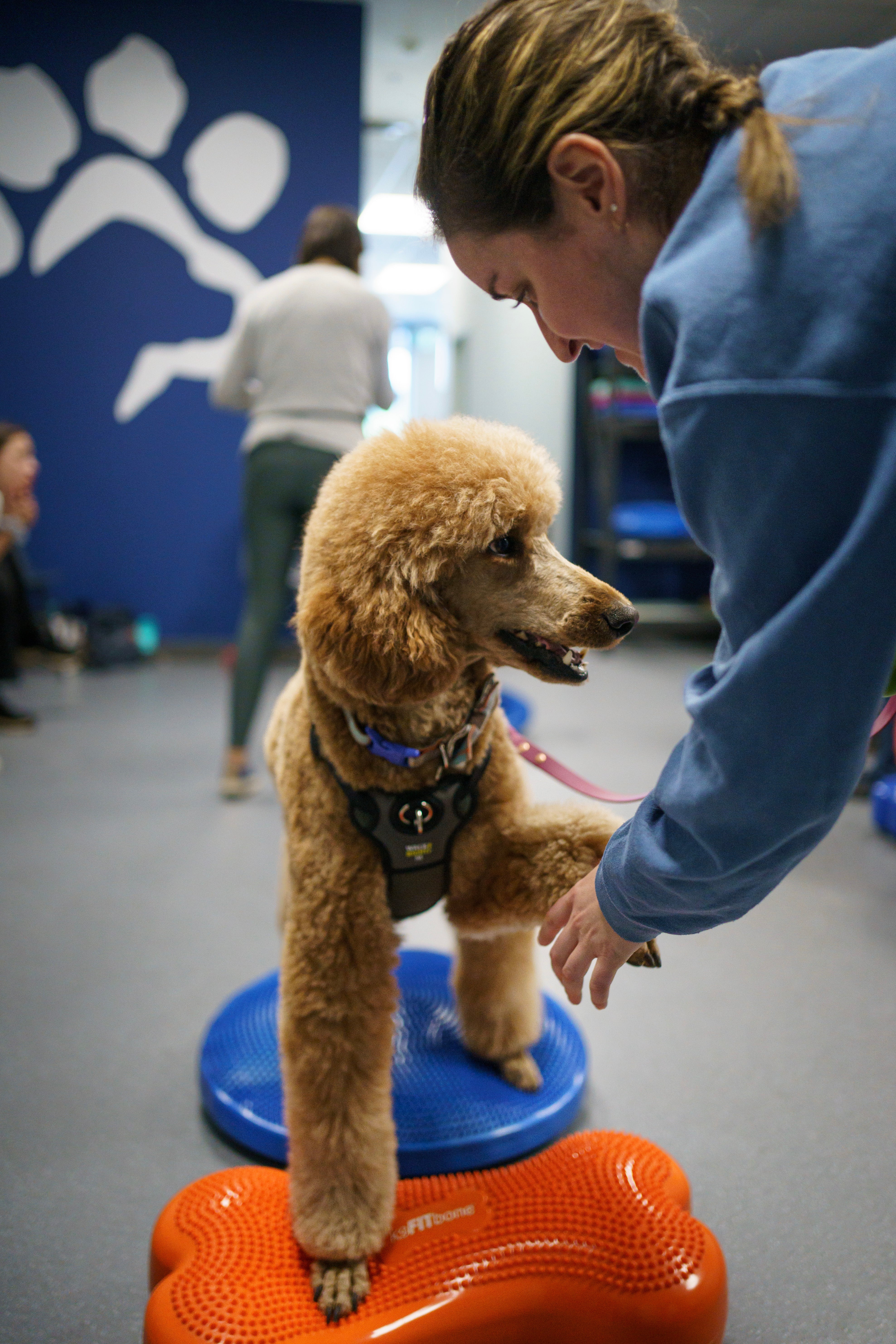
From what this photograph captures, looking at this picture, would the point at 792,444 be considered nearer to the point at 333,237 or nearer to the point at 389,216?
the point at 333,237

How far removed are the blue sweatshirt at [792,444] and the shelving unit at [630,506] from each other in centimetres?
375

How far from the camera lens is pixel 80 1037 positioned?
129 cm

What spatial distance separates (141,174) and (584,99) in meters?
3.84

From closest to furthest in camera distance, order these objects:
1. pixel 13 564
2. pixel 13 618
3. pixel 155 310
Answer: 1. pixel 13 618
2. pixel 13 564
3. pixel 155 310

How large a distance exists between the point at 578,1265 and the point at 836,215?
81cm

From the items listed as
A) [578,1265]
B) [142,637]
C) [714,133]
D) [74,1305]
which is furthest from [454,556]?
→ [142,637]

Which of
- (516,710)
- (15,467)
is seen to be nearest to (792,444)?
(516,710)

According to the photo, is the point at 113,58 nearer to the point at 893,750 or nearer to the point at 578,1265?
the point at 893,750

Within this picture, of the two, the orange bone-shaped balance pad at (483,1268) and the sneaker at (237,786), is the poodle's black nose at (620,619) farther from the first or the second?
the sneaker at (237,786)

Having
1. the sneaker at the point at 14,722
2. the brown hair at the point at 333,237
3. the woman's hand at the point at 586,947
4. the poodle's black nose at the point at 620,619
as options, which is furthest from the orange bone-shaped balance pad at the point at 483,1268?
the sneaker at the point at 14,722

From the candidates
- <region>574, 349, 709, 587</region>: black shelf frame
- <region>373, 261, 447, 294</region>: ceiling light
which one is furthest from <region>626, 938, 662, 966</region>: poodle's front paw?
<region>373, 261, 447, 294</region>: ceiling light

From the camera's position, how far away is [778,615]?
0.50 metres

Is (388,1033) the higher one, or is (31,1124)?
(388,1033)

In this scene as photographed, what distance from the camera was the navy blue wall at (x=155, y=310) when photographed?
3723 millimetres
